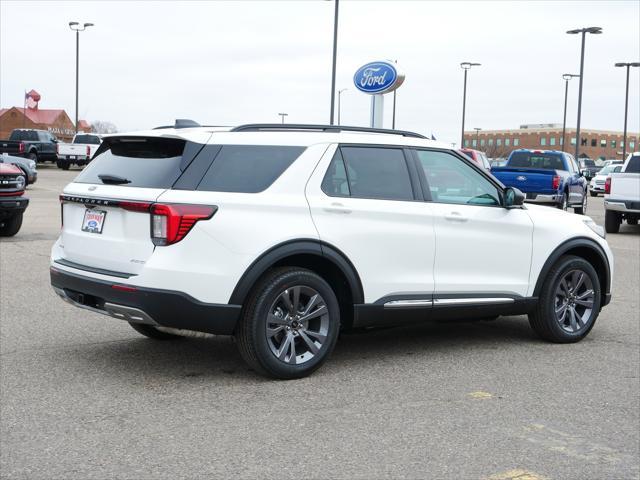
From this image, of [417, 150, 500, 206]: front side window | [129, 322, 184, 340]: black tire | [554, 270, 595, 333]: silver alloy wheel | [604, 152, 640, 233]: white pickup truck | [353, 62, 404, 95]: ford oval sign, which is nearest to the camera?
[417, 150, 500, 206]: front side window

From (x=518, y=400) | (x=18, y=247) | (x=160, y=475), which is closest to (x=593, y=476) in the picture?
(x=518, y=400)

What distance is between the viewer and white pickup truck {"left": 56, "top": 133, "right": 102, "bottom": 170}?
4334 centimetres

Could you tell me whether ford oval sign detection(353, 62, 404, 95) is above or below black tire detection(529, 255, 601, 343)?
above

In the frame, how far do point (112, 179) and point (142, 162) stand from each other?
25cm

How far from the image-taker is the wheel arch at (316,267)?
5703mm

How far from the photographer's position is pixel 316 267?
6238mm

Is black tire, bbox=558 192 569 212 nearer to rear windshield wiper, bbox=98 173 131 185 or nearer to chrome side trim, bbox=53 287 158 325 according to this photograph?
rear windshield wiper, bbox=98 173 131 185

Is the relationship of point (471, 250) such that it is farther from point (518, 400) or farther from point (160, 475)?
point (160, 475)

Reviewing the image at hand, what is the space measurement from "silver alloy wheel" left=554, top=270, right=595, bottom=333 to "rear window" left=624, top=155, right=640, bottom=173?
12.6 m

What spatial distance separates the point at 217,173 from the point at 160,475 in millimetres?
2286

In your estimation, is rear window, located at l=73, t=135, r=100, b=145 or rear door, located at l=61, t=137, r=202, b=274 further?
rear window, located at l=73, t=135, r=100, b=145

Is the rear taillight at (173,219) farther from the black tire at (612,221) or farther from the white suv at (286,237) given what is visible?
the black tire at (612,221)

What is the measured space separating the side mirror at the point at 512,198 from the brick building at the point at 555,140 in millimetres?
127809

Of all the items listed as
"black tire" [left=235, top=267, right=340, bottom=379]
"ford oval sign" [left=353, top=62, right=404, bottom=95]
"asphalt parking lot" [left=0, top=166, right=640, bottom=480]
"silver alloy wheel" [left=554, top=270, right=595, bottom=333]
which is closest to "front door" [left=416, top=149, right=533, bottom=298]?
"silver alloy wheel" [left=554, top=270, right=595, bottom=333]
